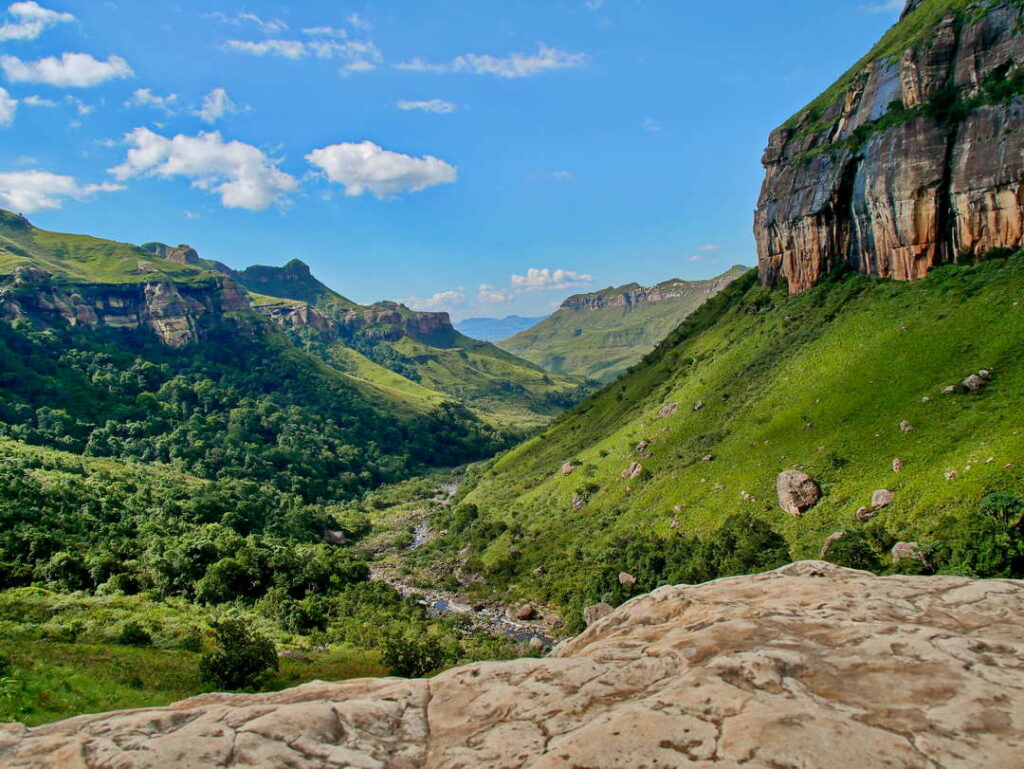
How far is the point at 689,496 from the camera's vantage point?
7844 centimetres

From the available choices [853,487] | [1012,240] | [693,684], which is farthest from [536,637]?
[1012,240]

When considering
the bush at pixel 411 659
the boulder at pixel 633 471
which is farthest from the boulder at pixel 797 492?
the bush at pixel 411 659

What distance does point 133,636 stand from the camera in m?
43.6

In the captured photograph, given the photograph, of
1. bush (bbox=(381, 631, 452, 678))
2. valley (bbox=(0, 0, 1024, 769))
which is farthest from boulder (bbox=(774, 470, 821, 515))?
bush (bbox=(381, 631, 452, 678))

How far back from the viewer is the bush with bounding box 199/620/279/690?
36812mm

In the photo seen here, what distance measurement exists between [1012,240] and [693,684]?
289ft

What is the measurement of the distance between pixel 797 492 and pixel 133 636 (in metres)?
69.2

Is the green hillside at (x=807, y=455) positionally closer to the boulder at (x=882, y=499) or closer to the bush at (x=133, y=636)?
the boulder at (x=882, y=499)

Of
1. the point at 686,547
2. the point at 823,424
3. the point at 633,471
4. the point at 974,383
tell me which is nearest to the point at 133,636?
the point at 686,547

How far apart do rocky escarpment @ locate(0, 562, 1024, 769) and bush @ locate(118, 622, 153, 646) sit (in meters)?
37.4

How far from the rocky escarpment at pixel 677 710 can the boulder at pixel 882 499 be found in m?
43.3

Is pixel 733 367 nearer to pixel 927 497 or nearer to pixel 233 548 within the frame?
pixel 927 497

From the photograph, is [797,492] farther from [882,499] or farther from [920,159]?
[920,159]

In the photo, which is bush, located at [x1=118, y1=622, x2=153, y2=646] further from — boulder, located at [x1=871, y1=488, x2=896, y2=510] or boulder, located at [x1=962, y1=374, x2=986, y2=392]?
boulder, located at [x1=962, y1=374, x2=986, y2=392]
